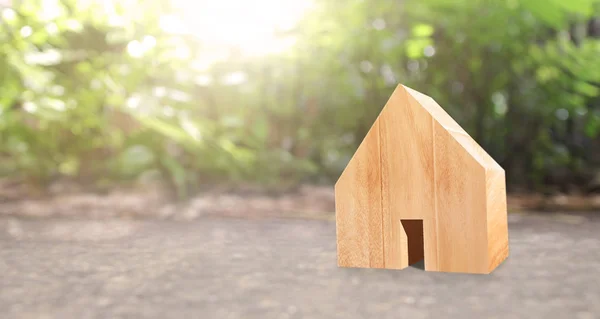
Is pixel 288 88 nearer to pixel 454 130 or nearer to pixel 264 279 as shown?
pixel 454 130

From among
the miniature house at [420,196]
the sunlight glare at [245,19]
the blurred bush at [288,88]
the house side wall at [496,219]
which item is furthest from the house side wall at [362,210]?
the sunlight glare at [245,19]

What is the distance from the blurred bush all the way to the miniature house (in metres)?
1.08

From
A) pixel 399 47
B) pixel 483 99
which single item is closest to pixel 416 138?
pixel 399 47

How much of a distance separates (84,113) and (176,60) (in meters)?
0.51

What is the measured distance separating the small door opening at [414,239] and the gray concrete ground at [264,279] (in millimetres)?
111

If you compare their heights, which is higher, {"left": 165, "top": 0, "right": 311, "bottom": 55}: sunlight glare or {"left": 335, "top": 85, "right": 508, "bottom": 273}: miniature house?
{"left": 165, "top": 0, "right": 311, "bottom": 55}: sunlight glare

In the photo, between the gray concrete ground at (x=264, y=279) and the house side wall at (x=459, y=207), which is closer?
the gray concrete ground at (x=264, y=279)

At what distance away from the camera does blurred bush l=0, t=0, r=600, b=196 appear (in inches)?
91.1

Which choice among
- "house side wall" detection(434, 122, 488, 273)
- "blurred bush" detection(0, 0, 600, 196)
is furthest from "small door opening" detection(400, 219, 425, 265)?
"blurred bush" detection(0, 0, 600, 196)

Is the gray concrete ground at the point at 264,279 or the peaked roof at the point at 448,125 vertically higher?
the peaked roof at the point at 448,125

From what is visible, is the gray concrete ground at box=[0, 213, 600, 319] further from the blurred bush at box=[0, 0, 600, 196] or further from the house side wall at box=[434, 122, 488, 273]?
the blurred bush at box=[0, 0, 600, 196]

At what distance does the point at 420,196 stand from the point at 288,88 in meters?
1.50

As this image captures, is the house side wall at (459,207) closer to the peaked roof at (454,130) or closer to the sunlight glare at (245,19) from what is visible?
the peaked roof at (454,130)

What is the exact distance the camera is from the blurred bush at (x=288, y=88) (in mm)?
2314
